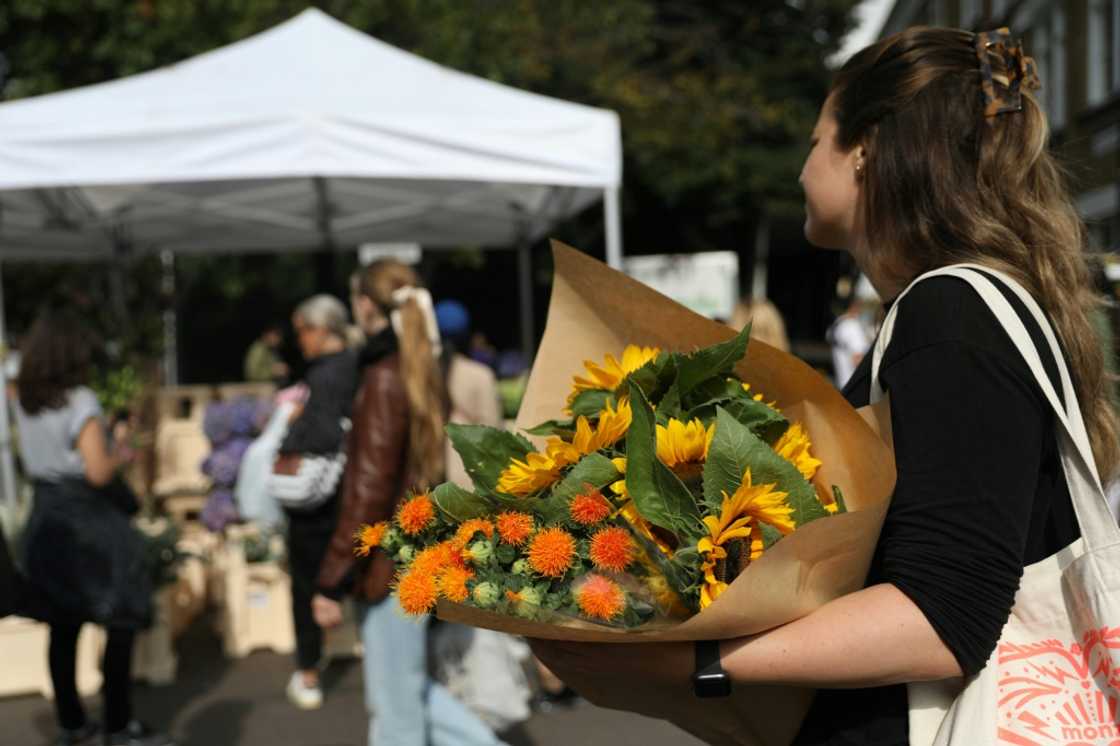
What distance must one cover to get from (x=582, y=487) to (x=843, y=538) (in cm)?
28

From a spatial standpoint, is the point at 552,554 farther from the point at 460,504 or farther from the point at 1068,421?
the point at 1068,421

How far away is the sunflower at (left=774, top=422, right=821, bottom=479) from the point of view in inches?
50.0

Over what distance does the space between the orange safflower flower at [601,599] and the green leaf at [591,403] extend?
0.31 meters

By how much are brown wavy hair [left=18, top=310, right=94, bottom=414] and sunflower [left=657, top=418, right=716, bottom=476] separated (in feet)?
12.1

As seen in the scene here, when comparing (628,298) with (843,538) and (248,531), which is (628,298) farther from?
(248,531)

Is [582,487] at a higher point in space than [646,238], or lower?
lower

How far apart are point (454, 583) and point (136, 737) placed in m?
3.85

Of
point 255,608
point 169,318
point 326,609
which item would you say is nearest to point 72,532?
point 326,609

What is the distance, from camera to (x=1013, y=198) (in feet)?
4.47

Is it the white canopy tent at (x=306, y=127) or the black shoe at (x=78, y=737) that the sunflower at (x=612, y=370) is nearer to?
the black shoe at (x=78, y=737)

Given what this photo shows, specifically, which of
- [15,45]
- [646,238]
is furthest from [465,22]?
[646,238]

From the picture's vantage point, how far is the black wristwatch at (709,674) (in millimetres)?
1161

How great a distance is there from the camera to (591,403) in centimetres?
140

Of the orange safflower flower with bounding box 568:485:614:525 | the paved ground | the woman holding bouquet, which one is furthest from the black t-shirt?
the paved ground
